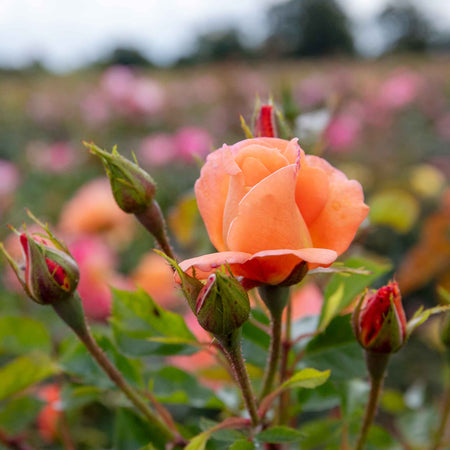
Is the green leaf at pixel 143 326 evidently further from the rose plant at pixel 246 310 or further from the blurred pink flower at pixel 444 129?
the blurred pink flower at pixel 444 129

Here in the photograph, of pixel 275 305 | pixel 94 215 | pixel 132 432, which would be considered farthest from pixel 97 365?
pixel 94 215

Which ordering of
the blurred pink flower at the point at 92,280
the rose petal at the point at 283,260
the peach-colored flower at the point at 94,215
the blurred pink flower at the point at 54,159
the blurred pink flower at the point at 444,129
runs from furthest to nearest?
the blurred pink flower at the point at 444,129
the blurred pink flower at the point at 54,159
the peach-colored flower at the point at 94,215
the blurred pink flower at the point at 92,280
the rose petal at the point at 283,260

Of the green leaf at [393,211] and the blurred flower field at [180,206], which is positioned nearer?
the blurred flower field at [180,206]

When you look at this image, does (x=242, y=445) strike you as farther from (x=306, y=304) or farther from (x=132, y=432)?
(x=306, y=304)

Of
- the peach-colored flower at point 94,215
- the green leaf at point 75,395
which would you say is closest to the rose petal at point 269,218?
the green leaf at point 75,395

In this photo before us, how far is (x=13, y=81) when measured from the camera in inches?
201

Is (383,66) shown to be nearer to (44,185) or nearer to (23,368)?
(44,185)

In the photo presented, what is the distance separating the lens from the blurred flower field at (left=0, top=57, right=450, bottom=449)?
0.42 metres

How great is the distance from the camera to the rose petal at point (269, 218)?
0.21 m

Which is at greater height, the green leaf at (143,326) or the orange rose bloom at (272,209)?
the orange rose bloom at (272,209)

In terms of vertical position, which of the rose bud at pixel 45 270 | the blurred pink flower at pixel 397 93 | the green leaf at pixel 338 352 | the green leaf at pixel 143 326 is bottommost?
the green leaf at pixel 338 352

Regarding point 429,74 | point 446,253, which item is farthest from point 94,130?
point 429,74

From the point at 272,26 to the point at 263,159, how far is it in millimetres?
13434

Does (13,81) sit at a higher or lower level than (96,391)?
higher
